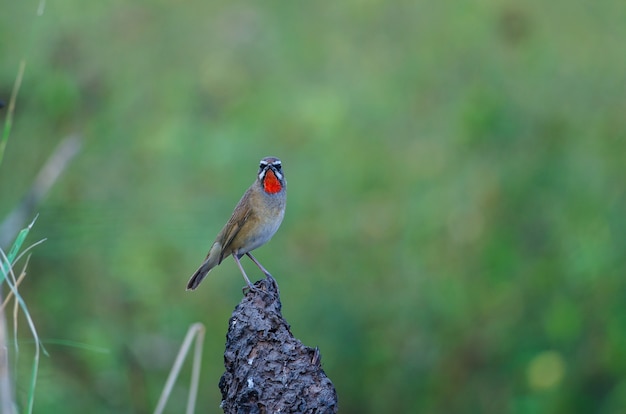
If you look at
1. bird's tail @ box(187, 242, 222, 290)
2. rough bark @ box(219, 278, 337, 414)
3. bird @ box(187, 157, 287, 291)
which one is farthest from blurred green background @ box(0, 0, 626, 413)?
rough bark @ box(219, 278, 337, 414)

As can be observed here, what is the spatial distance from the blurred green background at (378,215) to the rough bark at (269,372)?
15.0 ft

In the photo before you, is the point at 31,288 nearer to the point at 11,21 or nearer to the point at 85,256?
the point at 85,256

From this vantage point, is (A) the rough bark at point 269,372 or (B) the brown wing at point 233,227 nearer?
(A) the rough bark at point 269,372

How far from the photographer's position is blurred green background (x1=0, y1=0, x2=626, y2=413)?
895cm

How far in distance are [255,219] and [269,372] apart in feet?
10.1

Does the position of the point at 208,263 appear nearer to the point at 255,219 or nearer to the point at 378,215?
the point at 255,219

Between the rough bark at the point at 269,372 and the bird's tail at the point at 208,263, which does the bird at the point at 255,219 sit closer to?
the bird's tail at the point at 208,263

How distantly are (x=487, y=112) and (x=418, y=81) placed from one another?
1.15m

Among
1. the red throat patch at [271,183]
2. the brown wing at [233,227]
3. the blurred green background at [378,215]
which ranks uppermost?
the blurred green background at [378,215]

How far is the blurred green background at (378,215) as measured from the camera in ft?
29.3

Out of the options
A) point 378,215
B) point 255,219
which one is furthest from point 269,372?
point 378,215

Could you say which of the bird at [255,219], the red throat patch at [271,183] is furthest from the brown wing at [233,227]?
the red throat patch at [271,183]

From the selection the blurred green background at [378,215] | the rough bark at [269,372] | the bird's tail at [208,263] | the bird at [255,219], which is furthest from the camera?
the blurred green background at [378,215]

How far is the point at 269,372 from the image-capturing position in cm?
367
